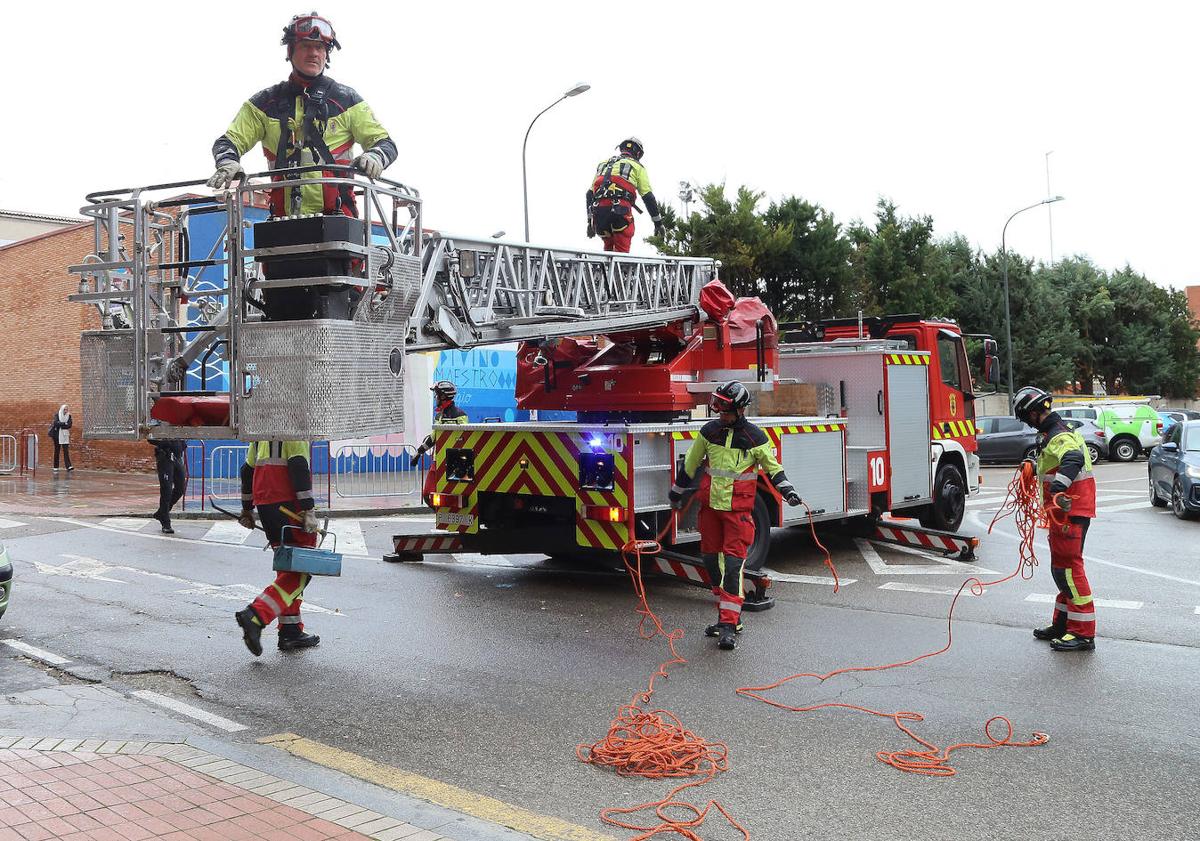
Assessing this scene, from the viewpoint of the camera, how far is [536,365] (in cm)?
1136

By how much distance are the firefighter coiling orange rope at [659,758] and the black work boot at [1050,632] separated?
3174 millimetres

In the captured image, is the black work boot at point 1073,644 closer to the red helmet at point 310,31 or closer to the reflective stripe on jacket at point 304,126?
the reflective stripe on jacket at point 304,126

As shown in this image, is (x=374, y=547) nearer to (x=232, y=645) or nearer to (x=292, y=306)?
(x=232, y=645)

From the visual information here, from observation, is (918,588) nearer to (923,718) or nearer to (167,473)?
(923,718)

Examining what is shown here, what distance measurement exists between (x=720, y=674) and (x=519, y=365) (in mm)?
5553

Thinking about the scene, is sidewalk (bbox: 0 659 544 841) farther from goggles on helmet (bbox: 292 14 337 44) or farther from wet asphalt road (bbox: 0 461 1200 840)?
goggles on helmet (bbox: 292 14 337 44)

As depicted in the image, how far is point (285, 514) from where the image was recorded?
23.9 feet

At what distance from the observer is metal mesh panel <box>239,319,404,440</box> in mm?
5703

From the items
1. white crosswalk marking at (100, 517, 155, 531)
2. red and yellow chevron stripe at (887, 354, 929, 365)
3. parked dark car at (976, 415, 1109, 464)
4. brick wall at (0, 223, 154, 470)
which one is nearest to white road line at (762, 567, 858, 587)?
red and yellow chevron stripe at (887, 354, 929, 365)

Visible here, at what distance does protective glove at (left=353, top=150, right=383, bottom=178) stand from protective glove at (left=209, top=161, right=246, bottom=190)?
68 cm

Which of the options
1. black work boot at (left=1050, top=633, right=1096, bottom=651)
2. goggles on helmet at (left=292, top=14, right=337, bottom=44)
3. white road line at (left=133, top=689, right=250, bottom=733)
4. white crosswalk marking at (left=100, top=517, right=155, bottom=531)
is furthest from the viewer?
white crosswalk marking at (left=100, top=517, right=155, bottom=531)

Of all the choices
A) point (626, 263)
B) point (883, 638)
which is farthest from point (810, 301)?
point (883, 638)

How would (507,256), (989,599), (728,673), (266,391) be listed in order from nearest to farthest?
(266,391) < (728,673) < (507,256) < (989,599)

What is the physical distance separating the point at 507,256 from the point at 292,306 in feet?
9.28
